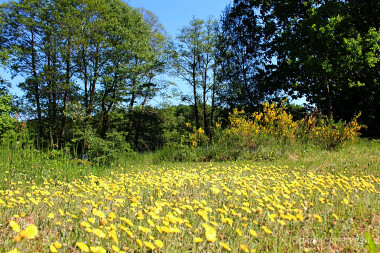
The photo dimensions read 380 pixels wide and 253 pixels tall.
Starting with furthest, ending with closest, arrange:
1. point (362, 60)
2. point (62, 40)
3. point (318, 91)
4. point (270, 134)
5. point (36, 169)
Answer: point (318, 91) < point (62, 40) < point (362, 60) < point (270, 134) < point (36, 169)

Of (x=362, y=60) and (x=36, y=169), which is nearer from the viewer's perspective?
(x=36, y=169)

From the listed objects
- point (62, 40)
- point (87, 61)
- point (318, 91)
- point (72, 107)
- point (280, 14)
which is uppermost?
point (280, 14)

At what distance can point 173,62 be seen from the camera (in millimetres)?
19969

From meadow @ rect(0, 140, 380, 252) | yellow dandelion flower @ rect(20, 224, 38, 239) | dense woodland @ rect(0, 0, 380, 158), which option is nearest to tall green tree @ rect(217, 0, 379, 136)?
dense woodland @ rect(0, 0, 380, 158)

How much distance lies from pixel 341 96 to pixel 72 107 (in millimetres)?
17760

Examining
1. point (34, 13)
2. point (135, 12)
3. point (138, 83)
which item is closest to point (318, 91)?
point (138, 83)

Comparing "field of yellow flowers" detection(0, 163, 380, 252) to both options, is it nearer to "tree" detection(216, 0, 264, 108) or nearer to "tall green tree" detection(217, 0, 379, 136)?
"tall green tree" detection(217, 0, 379, 136)

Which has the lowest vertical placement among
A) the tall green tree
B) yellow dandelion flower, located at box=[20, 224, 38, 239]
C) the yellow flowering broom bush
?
yellow dandelion flower, located at box=[20, 224, 38, 239]

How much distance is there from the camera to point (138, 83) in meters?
18.5

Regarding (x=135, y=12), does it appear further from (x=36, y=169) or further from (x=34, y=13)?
(x=36, y=169)

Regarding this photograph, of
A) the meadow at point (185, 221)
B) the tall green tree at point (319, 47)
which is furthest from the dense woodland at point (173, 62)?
the meadow at point (185, 221)

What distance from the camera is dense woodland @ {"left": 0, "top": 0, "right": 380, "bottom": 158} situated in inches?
498

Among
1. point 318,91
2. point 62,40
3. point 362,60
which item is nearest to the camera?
point 362,60

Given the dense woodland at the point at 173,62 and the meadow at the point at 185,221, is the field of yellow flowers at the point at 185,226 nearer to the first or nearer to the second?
the meadow at the point at 185,221
